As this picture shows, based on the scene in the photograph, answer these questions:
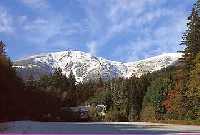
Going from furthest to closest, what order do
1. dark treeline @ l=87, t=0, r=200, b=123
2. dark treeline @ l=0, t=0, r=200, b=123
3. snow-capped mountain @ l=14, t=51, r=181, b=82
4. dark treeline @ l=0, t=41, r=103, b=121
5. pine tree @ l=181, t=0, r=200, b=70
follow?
1. pine tree @ l=181, t=0, r=200, b=70
2. dark treeline @ l=87, t=0, r=200, b=123
3. snow-capped mountain @ l=14, t=51, r=181, b=82
4. dark treeline @ l=0, t=0, r=200, b=123
5. dark treeline @ l=0, t=41, r=103, b=121

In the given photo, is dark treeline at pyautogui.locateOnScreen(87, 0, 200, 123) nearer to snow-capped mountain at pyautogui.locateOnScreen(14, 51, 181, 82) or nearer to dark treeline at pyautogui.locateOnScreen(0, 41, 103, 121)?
snow-capped mountain at pyautogui.locateOnScreen(14, 51, 181, 82)

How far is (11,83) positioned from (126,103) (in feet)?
106

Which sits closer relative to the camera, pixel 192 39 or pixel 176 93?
pixel 176 93

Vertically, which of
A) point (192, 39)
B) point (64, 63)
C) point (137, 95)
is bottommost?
point (137, 95)

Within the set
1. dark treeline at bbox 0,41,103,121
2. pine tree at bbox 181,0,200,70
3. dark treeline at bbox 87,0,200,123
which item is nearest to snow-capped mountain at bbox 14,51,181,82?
dark treeline at bbox 0,41,103,121

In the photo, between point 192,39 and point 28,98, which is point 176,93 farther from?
point 28,98

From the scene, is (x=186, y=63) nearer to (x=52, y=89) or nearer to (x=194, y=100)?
(x=194, y=100)

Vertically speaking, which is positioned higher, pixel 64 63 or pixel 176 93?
pixel 64 63

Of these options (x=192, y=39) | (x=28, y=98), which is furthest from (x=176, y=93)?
(x=28, y=98)

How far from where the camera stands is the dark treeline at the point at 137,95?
2432 cm

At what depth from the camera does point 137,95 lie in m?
50.0

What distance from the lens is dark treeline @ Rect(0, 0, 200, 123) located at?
79.8 feet

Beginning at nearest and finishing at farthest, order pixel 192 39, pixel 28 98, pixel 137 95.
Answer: pixel 28 98, pixel 192 39, pixel 137 95

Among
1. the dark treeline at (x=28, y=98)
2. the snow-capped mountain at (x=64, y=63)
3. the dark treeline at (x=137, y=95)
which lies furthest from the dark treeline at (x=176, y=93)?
the dark treeline at (x=28, y=98)
